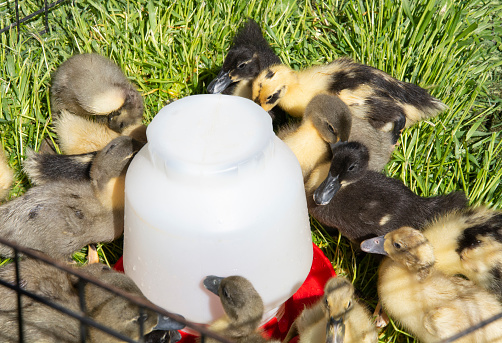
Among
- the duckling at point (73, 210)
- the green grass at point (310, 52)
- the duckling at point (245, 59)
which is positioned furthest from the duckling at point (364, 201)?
the duckling at point (73, 210)

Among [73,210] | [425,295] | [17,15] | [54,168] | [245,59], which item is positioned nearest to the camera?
[425,295]

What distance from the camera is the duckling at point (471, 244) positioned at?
259 cm

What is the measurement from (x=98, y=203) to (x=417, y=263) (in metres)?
1.42

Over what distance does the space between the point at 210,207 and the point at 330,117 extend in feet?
3.15

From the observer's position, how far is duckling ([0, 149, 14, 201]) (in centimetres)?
302

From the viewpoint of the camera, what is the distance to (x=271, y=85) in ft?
10.8

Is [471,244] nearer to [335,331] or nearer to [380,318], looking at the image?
[380,318]

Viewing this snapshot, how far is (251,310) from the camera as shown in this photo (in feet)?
7.22

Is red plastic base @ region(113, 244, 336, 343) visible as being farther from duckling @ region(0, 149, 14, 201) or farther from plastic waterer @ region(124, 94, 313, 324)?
duckling @ region(0, 149, 14, 201)

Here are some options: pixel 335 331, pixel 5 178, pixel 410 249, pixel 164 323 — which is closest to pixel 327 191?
pixel 410 249

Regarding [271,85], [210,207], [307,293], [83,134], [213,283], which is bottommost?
[307,293]

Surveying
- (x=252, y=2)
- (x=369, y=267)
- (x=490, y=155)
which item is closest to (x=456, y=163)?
(x=490, y=155)

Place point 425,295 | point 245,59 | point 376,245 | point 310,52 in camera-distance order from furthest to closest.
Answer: point 310,52
point 245,59
point 376,245
point 425,295

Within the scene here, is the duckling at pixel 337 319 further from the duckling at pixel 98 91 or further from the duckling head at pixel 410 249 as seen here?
the duckling at pixel 98 91
